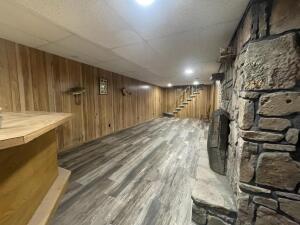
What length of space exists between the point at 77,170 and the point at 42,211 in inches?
47.8

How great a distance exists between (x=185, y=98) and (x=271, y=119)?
9.12 meters

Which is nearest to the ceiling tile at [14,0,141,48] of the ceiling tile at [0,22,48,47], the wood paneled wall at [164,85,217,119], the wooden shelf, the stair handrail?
the ceiling tile at [0,22,48,47]

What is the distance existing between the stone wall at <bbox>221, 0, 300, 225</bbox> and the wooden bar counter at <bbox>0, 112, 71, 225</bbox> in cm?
165

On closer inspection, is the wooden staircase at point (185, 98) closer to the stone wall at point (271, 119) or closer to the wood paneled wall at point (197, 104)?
the wood paneled wall at point (197, 104)

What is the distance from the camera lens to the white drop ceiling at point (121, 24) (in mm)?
1370

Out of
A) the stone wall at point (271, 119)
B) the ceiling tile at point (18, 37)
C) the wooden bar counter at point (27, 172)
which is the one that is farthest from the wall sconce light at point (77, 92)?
the stone wall at point (271, 119)

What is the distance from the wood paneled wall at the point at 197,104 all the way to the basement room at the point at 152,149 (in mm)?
6127

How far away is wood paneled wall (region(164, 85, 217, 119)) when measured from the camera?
883 cm

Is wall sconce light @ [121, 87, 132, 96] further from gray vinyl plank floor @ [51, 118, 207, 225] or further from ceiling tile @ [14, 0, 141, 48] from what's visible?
ceiling tile @ [14, 0, 141, 48]

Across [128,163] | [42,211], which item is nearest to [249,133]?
[42,211]

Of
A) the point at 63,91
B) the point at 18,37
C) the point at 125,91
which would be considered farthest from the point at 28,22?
the point at 125,91

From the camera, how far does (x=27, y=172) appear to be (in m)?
1.16

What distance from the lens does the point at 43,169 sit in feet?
4.76

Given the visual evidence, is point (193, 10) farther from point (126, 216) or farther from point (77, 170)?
point (77, 170)
